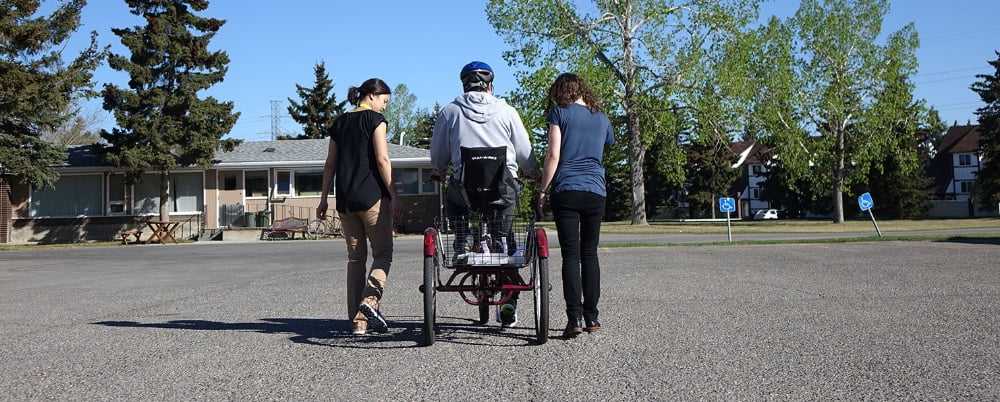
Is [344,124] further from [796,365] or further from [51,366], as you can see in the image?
[796,365]

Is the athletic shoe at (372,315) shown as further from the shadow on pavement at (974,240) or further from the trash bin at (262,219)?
the trash bin at (262,219)

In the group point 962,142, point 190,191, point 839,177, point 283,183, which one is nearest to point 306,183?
point 283,183

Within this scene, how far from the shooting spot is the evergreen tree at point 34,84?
27781 mm

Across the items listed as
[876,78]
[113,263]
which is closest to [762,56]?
[876,78]

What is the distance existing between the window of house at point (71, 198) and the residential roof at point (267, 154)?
81 cm

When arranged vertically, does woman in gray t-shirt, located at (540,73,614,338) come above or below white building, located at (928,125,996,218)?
below

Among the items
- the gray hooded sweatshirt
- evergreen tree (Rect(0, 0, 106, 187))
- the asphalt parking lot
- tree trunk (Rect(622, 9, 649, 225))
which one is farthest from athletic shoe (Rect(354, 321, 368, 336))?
tree trunk (Rect(622, 9, 649, 225))

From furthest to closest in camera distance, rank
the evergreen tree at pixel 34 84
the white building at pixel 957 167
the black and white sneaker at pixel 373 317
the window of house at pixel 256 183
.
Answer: the white building at pixel 957 167 < the window of house at pixel 256 183 < the evergreen tree at pixel 34 84 < the black and white sneaker at pixel 373 317

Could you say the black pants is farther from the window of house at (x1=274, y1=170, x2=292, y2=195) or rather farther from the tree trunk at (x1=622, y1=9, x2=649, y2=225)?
the tree trunk at (x1=622, y1=9, x2=649, y2=225)

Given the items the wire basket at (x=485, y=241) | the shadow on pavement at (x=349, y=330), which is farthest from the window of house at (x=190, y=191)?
the wire basket at (x=485, y=241)

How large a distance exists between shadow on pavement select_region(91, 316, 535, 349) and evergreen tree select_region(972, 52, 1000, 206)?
60.8 m

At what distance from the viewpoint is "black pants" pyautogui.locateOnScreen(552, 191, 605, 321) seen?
619 centimetres

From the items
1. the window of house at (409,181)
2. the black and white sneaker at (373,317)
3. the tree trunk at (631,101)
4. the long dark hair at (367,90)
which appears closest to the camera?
the black and white sneaker at (373,317)

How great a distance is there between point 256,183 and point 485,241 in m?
35.3
